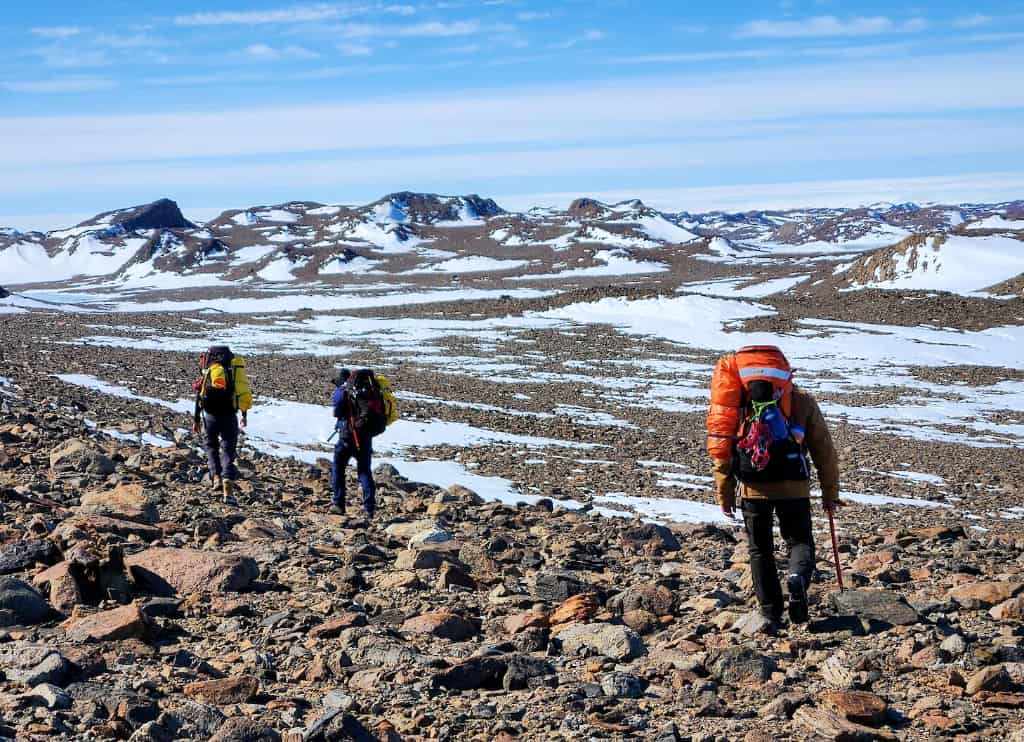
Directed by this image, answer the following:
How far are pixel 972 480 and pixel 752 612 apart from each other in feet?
40.6

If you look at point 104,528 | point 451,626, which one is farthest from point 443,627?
point 104,528

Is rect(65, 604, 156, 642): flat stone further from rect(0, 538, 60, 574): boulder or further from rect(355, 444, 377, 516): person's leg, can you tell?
rect(355, 444, 377, 516): person's leg

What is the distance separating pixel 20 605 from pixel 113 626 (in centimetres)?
70

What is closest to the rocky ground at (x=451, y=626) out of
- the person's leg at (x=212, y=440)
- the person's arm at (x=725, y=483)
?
the person's leg at (x=212, y=440)

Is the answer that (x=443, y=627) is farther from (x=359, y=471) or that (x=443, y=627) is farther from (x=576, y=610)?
(x=359, y=471)

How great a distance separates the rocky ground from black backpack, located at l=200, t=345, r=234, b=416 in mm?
890

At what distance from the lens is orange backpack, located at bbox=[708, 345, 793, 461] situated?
5520mm

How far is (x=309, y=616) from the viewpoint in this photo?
18.9ft

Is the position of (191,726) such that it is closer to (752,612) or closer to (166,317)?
(752,612)

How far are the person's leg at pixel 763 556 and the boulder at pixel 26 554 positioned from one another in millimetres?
4439

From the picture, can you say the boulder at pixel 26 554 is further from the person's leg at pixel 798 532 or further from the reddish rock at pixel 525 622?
the person's leg at pixel 798 532

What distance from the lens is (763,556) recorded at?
5.63 m

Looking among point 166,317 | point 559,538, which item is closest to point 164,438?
point 559,538

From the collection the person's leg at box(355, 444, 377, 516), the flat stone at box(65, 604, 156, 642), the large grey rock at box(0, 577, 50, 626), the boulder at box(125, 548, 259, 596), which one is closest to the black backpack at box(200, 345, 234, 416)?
the person's leg at box(355, 444, 377, 516)
